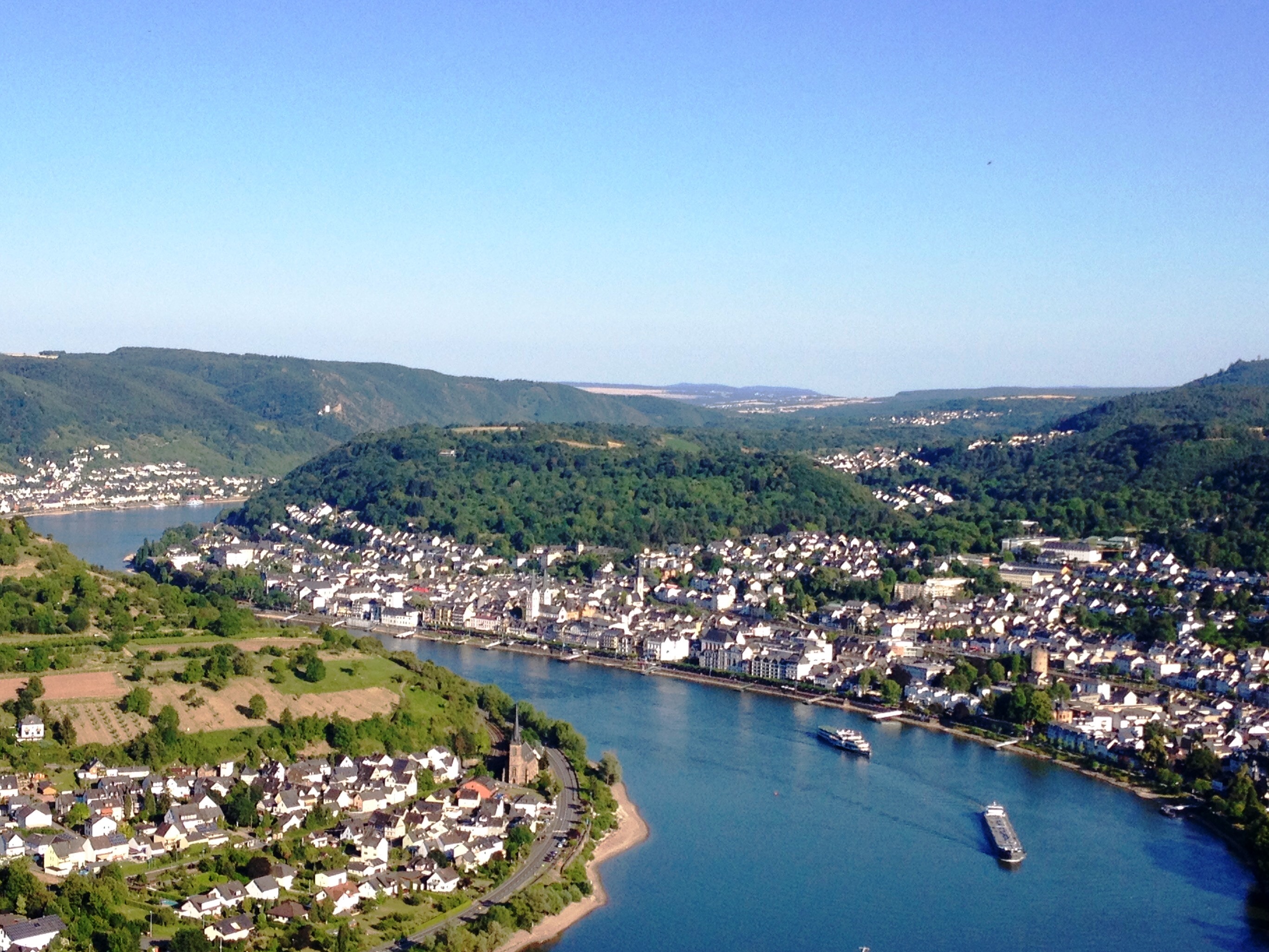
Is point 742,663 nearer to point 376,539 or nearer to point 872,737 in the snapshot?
point 872,737

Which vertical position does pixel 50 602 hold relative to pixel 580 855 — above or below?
above

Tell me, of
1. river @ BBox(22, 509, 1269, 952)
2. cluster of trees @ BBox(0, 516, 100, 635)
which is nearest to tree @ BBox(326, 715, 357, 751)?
river @ BBox(22, 509, 1269, 952)

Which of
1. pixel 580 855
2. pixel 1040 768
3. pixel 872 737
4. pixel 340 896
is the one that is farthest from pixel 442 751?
pixel 1040 768

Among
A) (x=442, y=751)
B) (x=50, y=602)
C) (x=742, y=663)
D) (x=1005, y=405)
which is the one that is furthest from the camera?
(x=1005, y=405)

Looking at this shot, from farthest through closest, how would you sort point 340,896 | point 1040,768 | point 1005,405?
point 1005,405, point 1040,768, point 340,896

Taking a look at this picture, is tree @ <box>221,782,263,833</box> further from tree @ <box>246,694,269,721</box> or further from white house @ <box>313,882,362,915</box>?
tree @ <box>246,694,269,721</box>

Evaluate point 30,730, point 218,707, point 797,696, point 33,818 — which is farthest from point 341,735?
point 797,696
